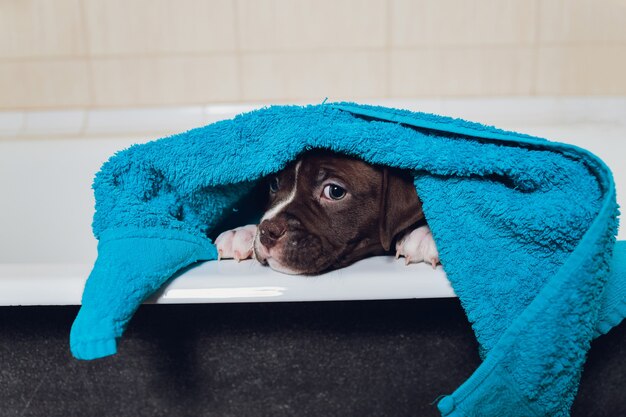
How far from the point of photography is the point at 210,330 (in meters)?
1.14

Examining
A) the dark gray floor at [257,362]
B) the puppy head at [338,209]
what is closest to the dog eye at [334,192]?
the puppy head at [338,209]

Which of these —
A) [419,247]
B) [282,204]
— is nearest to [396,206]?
[419,247]

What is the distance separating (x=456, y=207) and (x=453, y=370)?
31cm

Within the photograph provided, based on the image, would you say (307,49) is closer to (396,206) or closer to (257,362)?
(396,206)

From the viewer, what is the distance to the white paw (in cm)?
124

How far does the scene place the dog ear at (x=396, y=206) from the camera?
1.36 meters

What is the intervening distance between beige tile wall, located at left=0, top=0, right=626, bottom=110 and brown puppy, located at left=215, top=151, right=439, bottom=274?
1218 mm

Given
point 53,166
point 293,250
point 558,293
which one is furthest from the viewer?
point 53,166

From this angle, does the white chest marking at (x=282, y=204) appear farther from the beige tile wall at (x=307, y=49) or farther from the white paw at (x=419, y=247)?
the beige tile wall at (x=307, y=49)

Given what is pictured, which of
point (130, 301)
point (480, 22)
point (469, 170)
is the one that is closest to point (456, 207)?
point (469, 170)

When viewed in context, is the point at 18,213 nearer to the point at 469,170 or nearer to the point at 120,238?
the point at 120,238

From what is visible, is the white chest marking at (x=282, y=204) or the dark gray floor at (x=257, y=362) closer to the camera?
the dark gray floor at (x=257, y=362)

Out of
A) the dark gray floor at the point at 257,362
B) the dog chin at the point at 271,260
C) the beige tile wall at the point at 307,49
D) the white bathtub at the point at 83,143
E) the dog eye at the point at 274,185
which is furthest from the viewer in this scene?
the beige tile wall at the point at 307,49

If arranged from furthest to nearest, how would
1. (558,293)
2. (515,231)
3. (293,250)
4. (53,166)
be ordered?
(53,166), (293,250), (515,231), (558,293)
